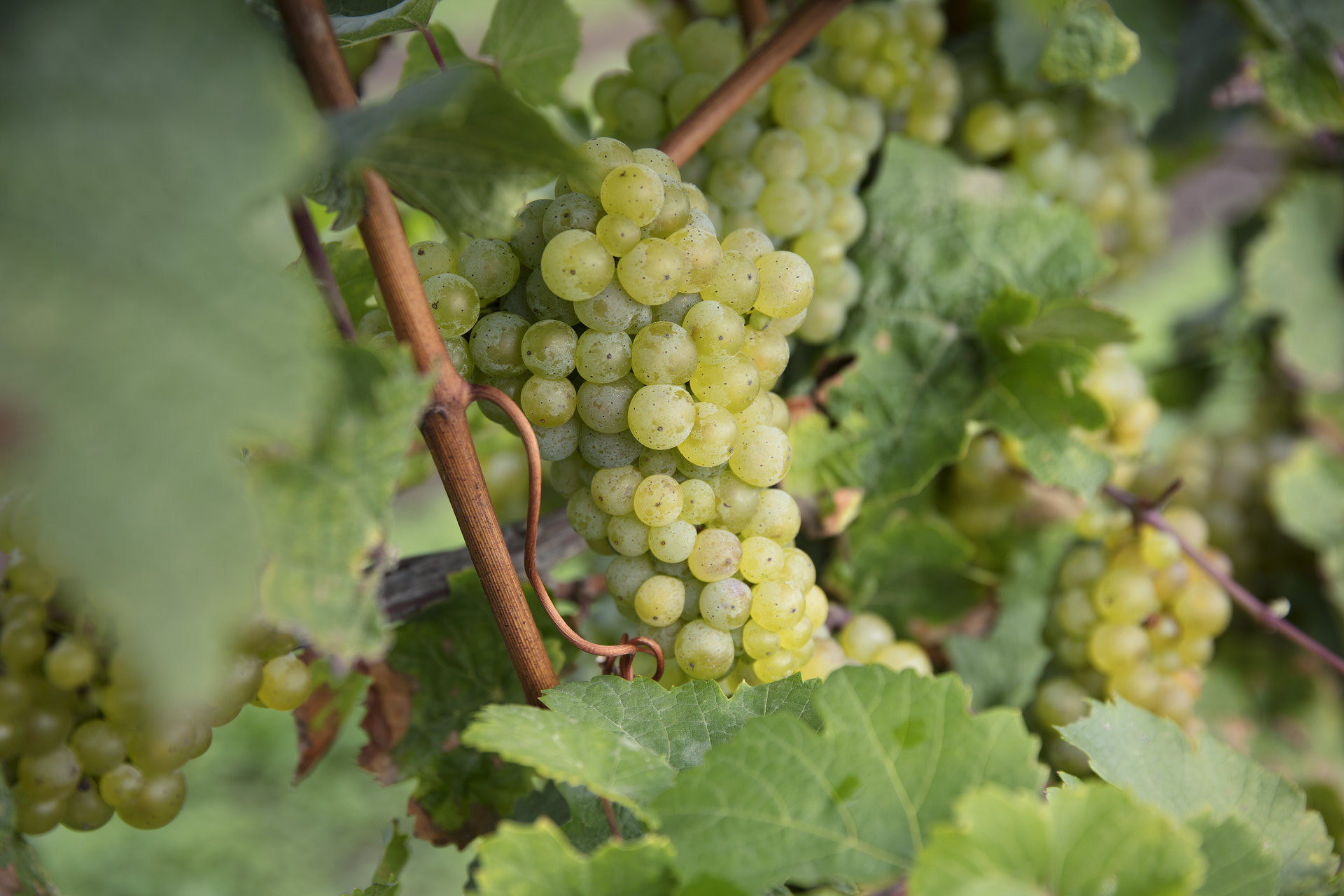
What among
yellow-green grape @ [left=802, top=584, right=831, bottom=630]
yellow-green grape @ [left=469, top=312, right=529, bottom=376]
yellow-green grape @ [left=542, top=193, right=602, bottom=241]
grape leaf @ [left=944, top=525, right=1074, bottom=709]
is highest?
yellow-green grape @ [left=542, top=193, right=602, bottom=241]

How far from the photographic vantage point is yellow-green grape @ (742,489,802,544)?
0.42 m

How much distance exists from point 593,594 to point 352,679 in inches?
6.1

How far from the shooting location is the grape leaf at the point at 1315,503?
0.78m

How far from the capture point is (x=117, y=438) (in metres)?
0.20

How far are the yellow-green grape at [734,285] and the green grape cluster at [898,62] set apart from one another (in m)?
0.28

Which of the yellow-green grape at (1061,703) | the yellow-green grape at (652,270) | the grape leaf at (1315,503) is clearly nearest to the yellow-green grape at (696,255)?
the yellow-green grape at (652,270)

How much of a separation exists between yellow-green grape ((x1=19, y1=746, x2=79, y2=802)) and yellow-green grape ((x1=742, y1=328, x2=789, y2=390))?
13.8 inches

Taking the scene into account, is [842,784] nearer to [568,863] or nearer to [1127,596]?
[568,863]

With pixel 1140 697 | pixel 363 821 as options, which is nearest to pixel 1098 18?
pixel 1140 697

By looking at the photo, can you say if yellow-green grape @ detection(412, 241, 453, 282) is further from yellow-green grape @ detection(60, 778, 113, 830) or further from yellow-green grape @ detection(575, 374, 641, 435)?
yellow-green grape @ detection(60, 778, 113, 830)

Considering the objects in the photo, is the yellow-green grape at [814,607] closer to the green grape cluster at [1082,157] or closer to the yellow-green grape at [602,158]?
the yellow-green grape at [602,158]

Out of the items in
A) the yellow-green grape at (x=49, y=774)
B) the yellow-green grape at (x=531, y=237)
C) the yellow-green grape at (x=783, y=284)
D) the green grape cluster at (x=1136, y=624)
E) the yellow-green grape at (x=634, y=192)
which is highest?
the yellow-green grape at (x=634, y=192)

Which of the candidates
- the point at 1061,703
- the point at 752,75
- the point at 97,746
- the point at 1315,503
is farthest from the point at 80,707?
the point at 1315,503

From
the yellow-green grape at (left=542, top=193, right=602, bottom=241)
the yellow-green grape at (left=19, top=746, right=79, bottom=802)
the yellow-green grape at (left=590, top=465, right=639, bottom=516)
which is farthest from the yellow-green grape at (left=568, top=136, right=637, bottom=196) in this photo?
the yellow-green grape at (left=19, top=746, right=79, bottom=802)
